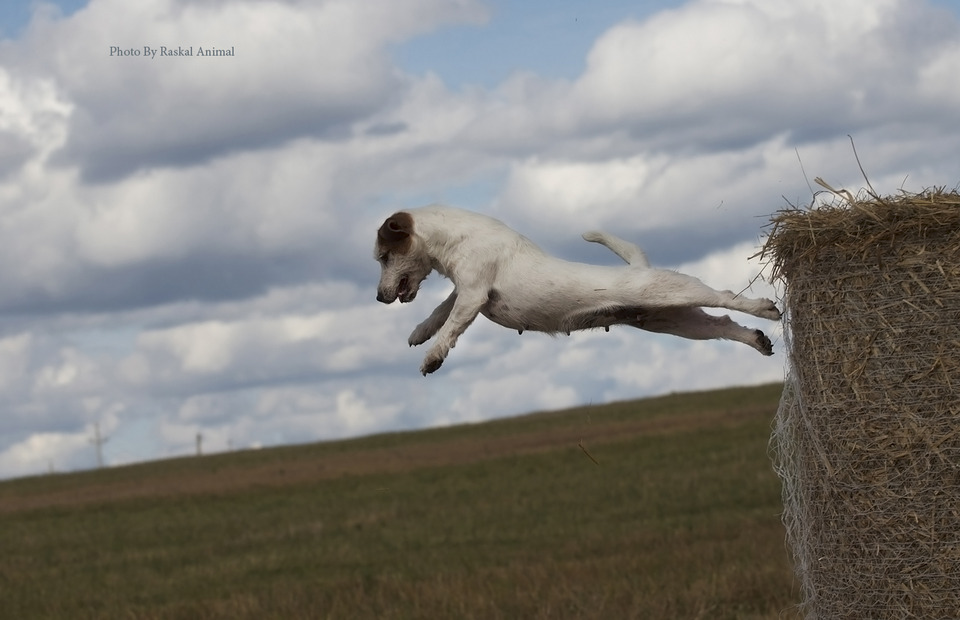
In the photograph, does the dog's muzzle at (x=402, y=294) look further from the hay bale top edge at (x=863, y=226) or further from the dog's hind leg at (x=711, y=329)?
the hay bale top edge at (x=863, y=226)

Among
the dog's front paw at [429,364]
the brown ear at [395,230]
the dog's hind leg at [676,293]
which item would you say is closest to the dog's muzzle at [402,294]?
the brown ear at [395,230]

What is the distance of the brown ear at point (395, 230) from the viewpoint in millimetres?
4797

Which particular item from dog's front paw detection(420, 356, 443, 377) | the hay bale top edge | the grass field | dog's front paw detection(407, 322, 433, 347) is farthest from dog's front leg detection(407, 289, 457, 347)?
the hay bale top edge

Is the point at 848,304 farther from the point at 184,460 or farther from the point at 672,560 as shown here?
the point at 184,460

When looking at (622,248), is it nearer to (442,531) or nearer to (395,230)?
(395,230)

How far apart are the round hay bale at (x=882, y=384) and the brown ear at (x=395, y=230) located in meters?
2.94

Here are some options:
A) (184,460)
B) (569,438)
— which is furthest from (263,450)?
(569,438)

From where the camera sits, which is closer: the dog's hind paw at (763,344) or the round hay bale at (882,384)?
the dog's hind paw at (763,344)

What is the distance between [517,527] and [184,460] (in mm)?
45753

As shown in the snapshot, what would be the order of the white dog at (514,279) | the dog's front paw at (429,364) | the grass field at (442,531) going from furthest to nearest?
the grass field at (442,531) < the white dog at (514,279) < the dog's front paw at (429,364)

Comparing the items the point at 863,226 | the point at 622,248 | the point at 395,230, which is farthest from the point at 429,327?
the point at 863,226

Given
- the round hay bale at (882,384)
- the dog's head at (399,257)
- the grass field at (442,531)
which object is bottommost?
the grass field at (442,531)

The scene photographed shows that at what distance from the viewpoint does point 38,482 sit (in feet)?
206

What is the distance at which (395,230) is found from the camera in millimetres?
4801
